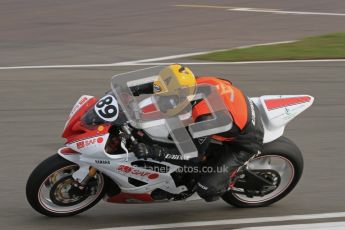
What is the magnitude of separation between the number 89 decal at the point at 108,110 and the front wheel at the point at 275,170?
1.45 metres

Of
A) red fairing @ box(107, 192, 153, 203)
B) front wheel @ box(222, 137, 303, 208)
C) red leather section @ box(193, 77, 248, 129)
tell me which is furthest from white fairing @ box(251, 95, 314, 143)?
red fairing @ box(107, 192, 153, 203)

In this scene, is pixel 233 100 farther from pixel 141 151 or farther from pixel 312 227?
pixel 312 227

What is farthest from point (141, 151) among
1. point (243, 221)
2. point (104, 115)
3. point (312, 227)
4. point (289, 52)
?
point (289, 52)

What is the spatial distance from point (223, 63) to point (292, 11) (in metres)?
6.54

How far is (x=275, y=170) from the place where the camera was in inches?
283

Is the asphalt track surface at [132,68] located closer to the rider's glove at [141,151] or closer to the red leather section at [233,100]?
the rider's glove at [141,151]

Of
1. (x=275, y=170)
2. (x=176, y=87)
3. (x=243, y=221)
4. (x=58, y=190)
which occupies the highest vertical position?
(x=176, y=87)

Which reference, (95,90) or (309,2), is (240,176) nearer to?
(95,90)

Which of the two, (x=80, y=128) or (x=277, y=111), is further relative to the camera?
(x=277, y=111)

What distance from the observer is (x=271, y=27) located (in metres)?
17.2

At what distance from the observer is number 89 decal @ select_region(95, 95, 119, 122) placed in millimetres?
6426

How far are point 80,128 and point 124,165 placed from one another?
49 centimetres

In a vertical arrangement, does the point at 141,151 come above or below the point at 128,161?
above

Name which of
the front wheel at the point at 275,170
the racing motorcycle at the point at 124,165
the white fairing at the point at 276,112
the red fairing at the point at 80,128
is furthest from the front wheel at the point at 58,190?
the white fairing at the point at 276,112
